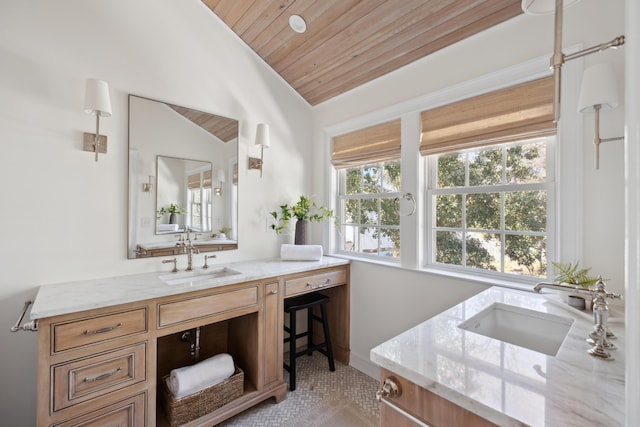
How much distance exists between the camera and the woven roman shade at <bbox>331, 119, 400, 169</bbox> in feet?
7.62

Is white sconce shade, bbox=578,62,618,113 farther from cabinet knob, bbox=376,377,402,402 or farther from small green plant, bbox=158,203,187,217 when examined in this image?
small green plant, bbox=158,203,187,217

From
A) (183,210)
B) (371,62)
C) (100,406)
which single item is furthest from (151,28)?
(100,406)

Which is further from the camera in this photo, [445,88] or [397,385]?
[445,88]

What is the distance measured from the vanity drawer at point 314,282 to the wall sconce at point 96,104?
5.01ft

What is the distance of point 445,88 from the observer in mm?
1948

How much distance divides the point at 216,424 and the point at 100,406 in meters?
0.70

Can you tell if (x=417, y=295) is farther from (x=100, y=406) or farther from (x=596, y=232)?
(x=100, y=406)

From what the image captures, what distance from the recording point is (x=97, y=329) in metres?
1.37

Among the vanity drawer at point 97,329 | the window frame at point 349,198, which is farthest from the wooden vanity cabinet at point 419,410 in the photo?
the window frame at point 349,198

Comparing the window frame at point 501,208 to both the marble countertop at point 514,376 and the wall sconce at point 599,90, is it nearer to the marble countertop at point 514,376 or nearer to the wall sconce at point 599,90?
the wall sconce at point 599,90

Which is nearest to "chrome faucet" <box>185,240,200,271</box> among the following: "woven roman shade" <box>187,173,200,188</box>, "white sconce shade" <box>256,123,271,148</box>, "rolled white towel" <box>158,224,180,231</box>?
"rolled white towel" <box>158,224,180,231</box>

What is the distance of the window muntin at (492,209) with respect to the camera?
5.53 feet

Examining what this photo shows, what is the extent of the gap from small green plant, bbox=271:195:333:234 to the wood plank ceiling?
1.09 m

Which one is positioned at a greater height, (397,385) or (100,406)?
(397,385)
